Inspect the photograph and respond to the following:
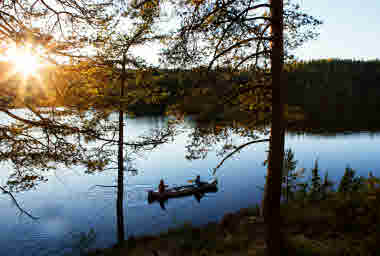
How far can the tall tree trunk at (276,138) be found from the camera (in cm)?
542

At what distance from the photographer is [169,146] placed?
3456 centimetres

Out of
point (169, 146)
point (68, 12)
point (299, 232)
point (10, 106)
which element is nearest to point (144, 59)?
point (68, 12)

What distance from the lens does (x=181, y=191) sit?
1881 cm

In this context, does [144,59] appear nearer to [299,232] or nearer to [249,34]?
[249,34]

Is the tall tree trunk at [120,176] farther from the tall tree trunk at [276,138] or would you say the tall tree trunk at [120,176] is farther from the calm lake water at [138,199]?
the tall tree trunk at [276,138]

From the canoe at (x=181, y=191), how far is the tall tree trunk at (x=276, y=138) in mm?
12886

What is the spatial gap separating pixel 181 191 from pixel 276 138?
1409 cm

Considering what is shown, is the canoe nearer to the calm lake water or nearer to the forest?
the calm lake water

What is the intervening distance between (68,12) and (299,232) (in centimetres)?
783

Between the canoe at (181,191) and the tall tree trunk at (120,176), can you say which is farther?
the canoe at (181,191)

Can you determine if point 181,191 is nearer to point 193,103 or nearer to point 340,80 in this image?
point 193,103

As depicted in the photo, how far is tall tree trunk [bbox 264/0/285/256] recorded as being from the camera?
Answer: 5418mm

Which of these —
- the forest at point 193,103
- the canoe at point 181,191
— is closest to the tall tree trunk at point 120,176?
the forest at point 193,103

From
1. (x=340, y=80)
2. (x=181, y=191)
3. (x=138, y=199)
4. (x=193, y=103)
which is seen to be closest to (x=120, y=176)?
(x=193, y=103)
